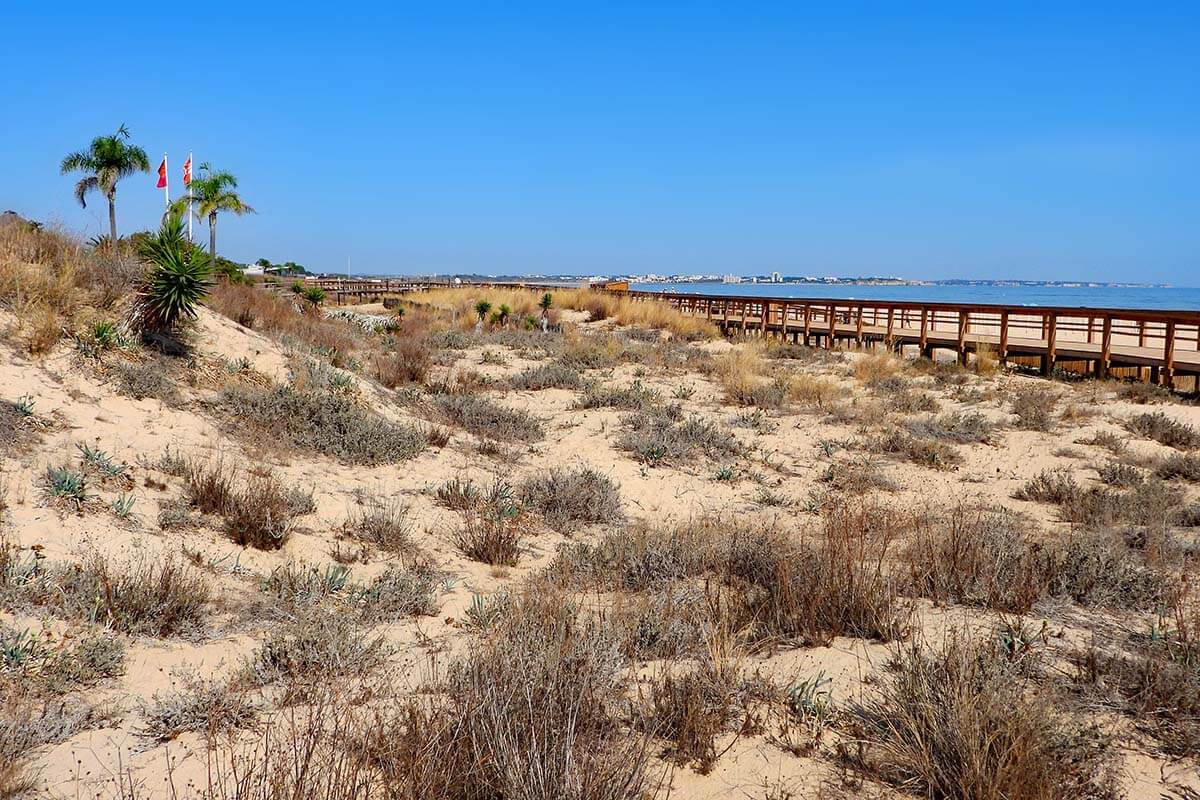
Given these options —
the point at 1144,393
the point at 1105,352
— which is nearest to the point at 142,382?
the point at 1144,393

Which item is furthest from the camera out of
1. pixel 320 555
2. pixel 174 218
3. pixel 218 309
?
pixel 218 309

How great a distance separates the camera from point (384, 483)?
8469mm

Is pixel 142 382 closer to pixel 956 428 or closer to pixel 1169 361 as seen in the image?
pixel 956 428

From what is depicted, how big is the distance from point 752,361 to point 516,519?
1047 centimetres

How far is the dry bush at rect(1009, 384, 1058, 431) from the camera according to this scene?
39.3 ft

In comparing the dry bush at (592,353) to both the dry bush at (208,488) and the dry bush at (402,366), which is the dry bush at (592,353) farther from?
the dry bush at (208,488)

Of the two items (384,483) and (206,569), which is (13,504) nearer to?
(206,569)

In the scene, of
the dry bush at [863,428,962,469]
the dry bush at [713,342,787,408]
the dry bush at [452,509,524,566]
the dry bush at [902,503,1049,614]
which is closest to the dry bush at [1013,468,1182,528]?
the dry bush at [863,428,962,469]

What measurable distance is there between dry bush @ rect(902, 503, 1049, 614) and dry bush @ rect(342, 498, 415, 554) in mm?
4041

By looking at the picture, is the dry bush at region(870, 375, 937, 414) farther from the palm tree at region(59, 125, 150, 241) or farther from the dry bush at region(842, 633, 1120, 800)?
the palm tree at region(59, 125, 150, 241)

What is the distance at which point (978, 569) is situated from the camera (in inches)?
211

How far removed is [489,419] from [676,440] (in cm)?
273

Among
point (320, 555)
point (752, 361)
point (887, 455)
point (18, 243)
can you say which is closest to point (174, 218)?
point (18, 243)

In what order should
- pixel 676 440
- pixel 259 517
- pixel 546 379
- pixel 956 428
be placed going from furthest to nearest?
pixel 546 379 → pixel 956 428 → pixel 676 440 → pixel 259 517
